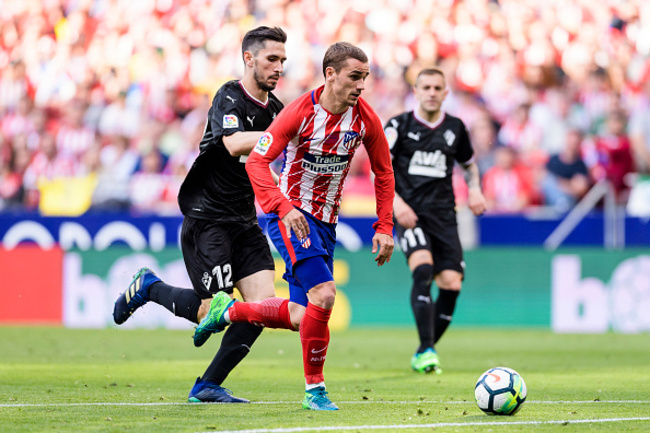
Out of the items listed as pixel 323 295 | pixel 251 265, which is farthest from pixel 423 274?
pixel 323 295

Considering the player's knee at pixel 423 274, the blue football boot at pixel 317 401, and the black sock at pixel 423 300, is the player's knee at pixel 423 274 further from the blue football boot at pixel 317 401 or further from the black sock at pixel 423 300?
the blue football boot at pixel 317 401

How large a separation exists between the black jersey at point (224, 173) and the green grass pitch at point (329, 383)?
1.38 m

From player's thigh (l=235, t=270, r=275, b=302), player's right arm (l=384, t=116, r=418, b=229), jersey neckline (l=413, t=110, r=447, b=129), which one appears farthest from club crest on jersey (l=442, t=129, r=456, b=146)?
player's thigh (l=235, t=270, r=275, b=302)

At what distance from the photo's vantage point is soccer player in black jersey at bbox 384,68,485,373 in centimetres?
971

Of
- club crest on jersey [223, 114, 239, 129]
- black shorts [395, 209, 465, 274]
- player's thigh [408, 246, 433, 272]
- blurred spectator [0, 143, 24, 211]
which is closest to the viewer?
club crest on jersey [223, 114, 239, 129]

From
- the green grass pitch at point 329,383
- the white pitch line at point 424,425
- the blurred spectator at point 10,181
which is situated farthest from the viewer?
the blurred spectator at point 10,181

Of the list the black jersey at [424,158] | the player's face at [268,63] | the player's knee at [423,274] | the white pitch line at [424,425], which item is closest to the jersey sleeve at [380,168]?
the player's face at [268,63]

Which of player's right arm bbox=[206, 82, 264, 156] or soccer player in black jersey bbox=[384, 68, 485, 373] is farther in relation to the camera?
soccer player in black jersey bbox=[384, 68, 485, 373]

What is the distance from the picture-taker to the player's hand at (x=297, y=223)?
19.7ft

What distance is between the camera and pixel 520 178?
1593cm

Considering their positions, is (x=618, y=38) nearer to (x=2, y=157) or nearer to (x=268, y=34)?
(x=2, y=157)

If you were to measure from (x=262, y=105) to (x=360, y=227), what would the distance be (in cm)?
863

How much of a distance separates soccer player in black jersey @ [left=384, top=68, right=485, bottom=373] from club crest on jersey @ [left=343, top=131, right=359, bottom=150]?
128 inches

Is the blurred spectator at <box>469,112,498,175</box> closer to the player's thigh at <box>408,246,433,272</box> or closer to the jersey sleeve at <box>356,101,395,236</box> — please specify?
the player's thigh at <box>408,246,433,272</box>
